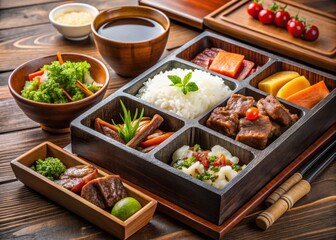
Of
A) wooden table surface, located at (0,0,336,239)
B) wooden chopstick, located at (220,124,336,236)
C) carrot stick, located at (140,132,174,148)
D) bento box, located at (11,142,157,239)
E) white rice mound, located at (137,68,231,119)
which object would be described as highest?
white rice mound, located at (137,68,231,119)

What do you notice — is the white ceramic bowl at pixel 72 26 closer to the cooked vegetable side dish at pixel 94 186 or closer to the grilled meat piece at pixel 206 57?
the grilled meat piece at pixel 206 57

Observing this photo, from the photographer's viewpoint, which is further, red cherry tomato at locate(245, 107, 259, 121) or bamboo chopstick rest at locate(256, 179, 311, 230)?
red cherry tomato at locate(245, 107, 259, 121)

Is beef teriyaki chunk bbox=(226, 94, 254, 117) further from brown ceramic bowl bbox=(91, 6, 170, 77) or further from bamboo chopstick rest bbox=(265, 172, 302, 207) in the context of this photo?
brown ceramic bowl bbox=(91, 6, 170, 77)

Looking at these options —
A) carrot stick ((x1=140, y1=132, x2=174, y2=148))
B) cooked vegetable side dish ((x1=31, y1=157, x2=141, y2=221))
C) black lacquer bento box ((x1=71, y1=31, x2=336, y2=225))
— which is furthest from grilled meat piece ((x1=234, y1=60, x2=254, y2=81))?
cooked vegetable side dish ((x1=31, y1=157, x2=141, y2=221))

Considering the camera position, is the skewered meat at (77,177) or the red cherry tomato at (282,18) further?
the red cherry tomato at (282,18)

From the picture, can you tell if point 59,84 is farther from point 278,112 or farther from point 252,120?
point 278,112

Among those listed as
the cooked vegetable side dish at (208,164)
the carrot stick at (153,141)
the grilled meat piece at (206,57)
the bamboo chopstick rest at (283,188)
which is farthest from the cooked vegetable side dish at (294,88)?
the carrot stick at (153,141)
